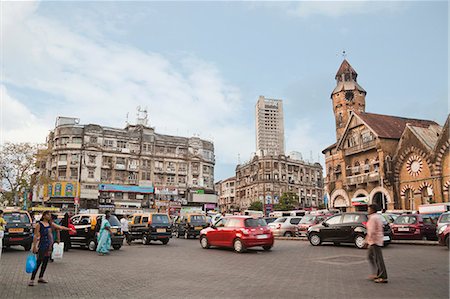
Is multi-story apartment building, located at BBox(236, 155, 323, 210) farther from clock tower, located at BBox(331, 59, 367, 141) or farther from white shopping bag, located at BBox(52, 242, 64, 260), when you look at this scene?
white shopping bag, located at BBox(52, 242, 64, 260)

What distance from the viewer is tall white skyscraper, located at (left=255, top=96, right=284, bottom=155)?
159500 mm

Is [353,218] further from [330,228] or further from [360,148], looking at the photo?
[360,148]

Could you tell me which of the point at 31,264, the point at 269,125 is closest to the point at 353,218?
the point at 31,264

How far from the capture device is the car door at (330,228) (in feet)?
58.4

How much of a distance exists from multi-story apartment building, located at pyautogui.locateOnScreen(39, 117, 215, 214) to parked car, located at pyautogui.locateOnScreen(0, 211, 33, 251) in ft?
137

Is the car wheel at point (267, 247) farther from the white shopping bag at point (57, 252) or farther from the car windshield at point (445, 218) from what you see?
the white shopping bag at point (57, 252)

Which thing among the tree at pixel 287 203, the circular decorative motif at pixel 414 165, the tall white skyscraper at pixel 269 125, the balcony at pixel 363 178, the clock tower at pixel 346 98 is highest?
the tall white skyscraper at pixel 269 125

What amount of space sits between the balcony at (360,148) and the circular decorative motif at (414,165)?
4263mm

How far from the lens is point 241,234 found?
1609cm

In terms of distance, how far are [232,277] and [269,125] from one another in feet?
503

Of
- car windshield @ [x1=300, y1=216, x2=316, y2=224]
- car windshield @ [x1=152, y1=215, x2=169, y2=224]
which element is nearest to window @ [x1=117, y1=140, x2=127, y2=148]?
car windshield @ [x1=152, y1=215, x2=169, y2=224]

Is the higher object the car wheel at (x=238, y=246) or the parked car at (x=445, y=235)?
the parked car at (x=445, y=235)

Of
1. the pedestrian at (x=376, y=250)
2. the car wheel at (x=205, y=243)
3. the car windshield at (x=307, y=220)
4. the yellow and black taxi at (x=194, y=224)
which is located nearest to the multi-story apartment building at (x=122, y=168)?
the yellow and black taxi at (x=194, y=224)

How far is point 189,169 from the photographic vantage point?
7062cm
